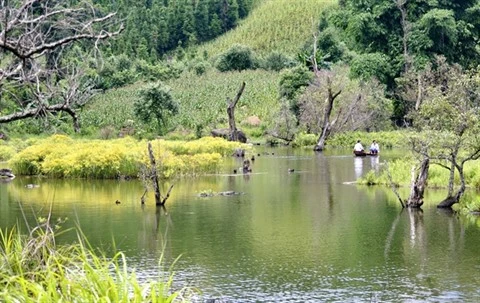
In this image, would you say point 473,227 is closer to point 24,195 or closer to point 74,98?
point 74,98

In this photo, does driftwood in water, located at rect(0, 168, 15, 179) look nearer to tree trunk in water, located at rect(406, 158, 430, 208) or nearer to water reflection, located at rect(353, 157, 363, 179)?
water reflection, located at rect(353, 157, 363, 179)

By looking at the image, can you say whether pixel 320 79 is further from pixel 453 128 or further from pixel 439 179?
pixel 453 128

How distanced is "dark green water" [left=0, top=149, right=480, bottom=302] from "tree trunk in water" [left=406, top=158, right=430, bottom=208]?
34cm

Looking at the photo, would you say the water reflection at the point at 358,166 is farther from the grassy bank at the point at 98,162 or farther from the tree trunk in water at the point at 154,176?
the tree trunk in water at the point at 154,176

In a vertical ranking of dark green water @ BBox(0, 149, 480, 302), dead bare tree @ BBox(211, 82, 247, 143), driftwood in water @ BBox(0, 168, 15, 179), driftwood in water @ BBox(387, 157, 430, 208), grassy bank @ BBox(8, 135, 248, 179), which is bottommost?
dark green water @ BBox(0, 149, 480, 302)

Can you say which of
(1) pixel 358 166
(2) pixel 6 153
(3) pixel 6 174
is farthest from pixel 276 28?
(3) pixel 6 174

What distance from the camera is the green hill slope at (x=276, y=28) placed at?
10409 cm

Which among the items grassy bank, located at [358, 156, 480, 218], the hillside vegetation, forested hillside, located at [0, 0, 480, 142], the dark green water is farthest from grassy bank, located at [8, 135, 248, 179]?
the hillside vegetation

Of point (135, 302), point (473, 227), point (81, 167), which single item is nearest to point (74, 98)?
point (135, 302)

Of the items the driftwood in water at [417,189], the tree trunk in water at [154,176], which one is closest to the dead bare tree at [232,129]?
the tree trunk in water at [154,176]

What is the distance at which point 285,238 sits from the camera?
17797 millimetres

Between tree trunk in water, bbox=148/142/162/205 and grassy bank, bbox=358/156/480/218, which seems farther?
tree trunk in water, bbox=148/142/162/205

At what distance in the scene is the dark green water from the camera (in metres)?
13.3

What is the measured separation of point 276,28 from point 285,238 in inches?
3730
